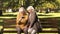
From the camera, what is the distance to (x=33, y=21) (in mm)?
8508

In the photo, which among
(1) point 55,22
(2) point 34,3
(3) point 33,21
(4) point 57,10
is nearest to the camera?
(3) point 33,21

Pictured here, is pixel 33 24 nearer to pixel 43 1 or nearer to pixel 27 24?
pixel 27 24

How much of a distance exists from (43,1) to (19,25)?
27.6 meters

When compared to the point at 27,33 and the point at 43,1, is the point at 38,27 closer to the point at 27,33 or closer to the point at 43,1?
the point at 27,33

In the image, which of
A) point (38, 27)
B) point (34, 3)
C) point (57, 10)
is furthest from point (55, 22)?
point (57, 10)

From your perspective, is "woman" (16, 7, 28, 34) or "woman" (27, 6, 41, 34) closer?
"woman" (27, 6, 41, 34)

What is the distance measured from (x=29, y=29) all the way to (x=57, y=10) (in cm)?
4552

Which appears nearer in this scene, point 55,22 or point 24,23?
point 24,23

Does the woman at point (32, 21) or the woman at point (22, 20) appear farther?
the woman at point (22, 20)

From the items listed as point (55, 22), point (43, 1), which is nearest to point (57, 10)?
point (43, 1)

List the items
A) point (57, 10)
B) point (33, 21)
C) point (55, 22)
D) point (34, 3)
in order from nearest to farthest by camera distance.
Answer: point (33, 21) → point (55, 22) → point (34, 3) → point (57, 10)

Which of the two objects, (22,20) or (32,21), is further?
(22,20)

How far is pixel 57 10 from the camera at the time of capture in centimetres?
5369

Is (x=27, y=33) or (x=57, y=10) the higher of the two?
(x=27, y=33)
